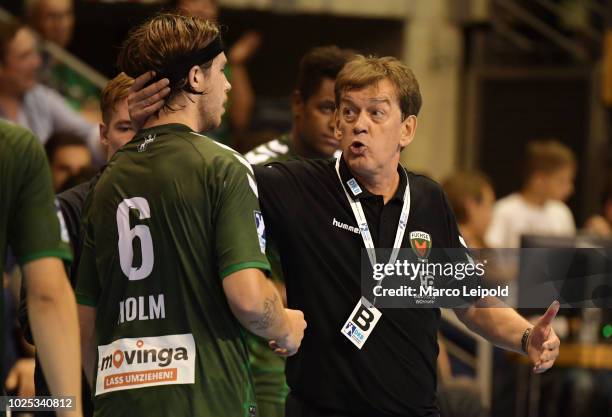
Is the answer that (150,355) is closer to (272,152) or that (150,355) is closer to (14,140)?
(14,140)

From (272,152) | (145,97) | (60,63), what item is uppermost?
(60,63)

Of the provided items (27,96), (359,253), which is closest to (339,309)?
(359,253)

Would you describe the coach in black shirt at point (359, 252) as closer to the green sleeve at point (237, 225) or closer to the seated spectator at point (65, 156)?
the green sleeve at point (237, 225)

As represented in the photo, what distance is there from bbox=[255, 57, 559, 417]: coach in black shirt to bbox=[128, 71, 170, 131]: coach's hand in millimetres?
633

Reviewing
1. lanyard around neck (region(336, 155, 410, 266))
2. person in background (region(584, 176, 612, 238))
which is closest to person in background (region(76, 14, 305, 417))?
lanyard around neck (region(336, 155, 410, 266))

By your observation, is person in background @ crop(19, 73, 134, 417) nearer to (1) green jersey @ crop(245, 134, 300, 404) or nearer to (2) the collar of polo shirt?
(1) green jersey @ crop(245, 134, 300, 404)

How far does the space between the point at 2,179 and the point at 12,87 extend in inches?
217

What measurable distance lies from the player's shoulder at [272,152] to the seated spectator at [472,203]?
9.79 ft

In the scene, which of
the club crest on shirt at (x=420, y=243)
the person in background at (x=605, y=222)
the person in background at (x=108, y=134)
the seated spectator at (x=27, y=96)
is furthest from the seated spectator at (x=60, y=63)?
the club crest on shirt at (x=420, y=243)

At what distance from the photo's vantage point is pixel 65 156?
775 cm

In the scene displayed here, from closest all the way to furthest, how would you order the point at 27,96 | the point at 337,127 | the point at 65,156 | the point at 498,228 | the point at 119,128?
the point at 337,127, the point at 119,128, the point at 65,156, the point at 27,96, the point at 498,228

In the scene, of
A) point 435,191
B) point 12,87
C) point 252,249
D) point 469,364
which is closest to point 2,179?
point 252,249

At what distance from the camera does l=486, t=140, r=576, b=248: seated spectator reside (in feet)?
37.4

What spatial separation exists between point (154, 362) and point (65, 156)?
13.6ft
